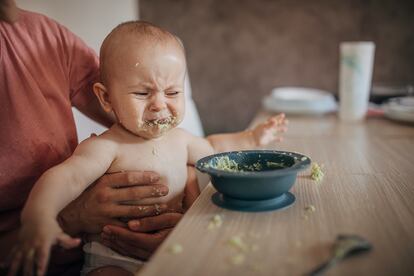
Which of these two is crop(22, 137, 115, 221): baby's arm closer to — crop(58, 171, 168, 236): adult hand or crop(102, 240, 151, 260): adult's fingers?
crop(58, 171, 168, 236): adult hand

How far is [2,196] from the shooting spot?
3.45 feet

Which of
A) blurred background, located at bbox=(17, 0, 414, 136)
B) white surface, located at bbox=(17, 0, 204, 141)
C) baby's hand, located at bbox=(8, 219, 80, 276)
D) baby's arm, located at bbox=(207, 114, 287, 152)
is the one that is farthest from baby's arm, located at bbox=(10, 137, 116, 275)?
blurred background, located at bbox=(17, 0, 414, 136)

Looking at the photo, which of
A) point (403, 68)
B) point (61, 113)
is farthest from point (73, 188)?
point (403, 68)

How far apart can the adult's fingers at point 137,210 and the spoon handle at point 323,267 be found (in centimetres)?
54

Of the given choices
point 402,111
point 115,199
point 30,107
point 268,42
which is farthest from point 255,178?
point 268,42

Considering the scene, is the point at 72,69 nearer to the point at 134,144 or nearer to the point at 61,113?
the point at 61,113

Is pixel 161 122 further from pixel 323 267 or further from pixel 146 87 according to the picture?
pixel 323 267

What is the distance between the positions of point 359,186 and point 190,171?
469 millimetres

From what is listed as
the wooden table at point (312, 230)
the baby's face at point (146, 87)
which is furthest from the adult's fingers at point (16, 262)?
the baby's face at point (146, 87)

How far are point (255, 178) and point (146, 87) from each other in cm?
42

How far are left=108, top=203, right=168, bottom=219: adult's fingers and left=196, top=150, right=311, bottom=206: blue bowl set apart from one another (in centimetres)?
25

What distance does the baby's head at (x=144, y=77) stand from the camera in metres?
1.05

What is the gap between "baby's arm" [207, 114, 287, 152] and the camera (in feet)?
4.26

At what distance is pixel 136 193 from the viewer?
1.04 m
